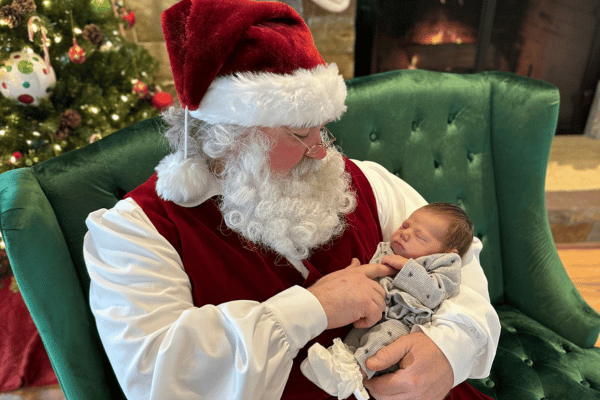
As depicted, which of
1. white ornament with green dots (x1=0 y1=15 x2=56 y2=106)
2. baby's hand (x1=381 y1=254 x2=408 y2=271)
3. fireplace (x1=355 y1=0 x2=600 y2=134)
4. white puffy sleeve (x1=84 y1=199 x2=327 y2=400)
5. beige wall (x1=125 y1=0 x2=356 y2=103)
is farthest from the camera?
fireplace (x1=355 y1=0 x2=600 y2=134)

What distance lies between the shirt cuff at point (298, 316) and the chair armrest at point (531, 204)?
1206 millimetres

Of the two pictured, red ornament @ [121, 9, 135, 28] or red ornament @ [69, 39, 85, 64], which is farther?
red ornament @ [121, 9, 135, 28]

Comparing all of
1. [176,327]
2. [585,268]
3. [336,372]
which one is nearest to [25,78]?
[176,327]

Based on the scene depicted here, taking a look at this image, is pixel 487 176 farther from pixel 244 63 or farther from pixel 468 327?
pixel 244 63

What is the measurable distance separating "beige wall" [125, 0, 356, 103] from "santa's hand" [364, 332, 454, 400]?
2.57m

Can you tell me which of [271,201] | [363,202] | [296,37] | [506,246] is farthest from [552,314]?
[296,37]

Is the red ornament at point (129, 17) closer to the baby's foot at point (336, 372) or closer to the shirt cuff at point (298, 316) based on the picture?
the shirt cuff at point (298, 316)

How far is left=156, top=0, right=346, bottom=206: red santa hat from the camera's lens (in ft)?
3.03

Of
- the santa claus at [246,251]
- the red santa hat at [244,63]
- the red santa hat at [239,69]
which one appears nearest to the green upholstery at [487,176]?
the santa claus at [246,251]

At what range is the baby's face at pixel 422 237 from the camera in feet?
3.79

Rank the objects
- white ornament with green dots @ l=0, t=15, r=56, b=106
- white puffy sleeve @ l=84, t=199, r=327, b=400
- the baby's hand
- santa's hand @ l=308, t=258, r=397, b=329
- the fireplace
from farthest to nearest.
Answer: the fireplace → white ornament with green dots @ l=0, t=15, r=56, b=106 → the baby's hand → santa's hand @ l=308, t=258, r=397, b=329 → white puffy sleeve @ l=84, t=199, r=327, b=400

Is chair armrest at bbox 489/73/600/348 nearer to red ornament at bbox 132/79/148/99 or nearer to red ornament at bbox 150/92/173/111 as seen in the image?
red ornament at bbox 150/92/173/111

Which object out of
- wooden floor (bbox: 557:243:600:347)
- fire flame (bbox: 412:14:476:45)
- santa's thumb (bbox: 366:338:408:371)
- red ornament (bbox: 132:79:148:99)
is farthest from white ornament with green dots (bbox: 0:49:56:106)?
wooden floor (bbox: 557:243:600:347)

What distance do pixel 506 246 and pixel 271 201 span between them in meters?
1.24
